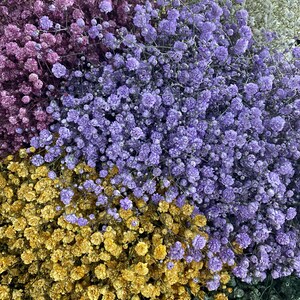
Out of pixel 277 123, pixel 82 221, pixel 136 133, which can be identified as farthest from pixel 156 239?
pixel 277 123

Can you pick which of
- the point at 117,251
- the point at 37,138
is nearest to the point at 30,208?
the point at 37,138

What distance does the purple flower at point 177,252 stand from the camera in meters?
1.49

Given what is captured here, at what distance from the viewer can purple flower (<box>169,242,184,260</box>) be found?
4.88 feet

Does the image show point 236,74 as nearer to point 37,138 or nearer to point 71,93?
point 71,93

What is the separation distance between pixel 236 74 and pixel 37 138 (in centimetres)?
82

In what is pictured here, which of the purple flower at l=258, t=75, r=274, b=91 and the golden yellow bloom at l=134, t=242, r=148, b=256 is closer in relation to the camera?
the golden yellow bloom at l=134, t=242, r=148, b=256

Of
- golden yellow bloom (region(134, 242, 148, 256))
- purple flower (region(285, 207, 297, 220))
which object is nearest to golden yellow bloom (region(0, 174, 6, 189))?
golden yellow bloom (region(134, 242, 148, 256))

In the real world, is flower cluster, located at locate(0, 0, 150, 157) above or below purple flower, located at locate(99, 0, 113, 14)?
below

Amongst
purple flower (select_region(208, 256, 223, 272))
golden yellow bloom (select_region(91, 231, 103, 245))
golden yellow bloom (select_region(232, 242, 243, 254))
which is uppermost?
golden yellow bloom (select_region(232, 242, 243, 254))

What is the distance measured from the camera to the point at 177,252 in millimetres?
1492

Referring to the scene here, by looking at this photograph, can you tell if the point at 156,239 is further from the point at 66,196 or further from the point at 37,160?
the point at 37,160

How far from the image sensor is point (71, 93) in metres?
1.62

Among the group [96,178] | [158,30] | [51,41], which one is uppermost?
[158,30]

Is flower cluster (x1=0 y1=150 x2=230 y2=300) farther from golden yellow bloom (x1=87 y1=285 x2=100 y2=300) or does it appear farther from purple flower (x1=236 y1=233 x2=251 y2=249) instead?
purple flower (x1=236 y1=233 x2=251 y2=249)
